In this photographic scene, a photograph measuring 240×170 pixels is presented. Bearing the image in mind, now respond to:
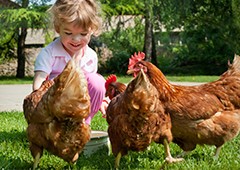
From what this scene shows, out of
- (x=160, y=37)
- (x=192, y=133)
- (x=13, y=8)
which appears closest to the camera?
(x=192, y=133)

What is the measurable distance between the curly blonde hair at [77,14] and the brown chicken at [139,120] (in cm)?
78

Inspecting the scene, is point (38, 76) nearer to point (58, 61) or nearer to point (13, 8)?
point (58, 61)

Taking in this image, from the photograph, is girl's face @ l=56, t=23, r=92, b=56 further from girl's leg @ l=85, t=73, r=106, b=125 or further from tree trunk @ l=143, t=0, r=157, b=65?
tree trunk @ l=143, t=0, r=157, b=65

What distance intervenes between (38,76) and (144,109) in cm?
114

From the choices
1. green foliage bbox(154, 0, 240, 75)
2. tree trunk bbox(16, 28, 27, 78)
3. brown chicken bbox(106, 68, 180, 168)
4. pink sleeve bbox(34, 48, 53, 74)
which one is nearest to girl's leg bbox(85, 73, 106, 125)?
pink sleeve bbox(34, 48, 53, 74)

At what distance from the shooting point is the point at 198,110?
3.88 m

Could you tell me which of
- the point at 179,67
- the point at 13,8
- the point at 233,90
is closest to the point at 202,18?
the point at 179,67

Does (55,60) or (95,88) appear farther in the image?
(95,88)

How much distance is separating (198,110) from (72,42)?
135cm

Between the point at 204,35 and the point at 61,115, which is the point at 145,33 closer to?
the point at 204,35

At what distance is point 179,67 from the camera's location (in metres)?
22.4

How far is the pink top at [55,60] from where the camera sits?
158 inches

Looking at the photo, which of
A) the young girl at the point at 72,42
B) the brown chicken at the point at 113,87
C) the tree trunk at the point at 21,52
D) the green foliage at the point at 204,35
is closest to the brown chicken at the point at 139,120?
the young girl at the point at 72,42

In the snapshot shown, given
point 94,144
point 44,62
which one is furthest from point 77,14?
point 94,144
